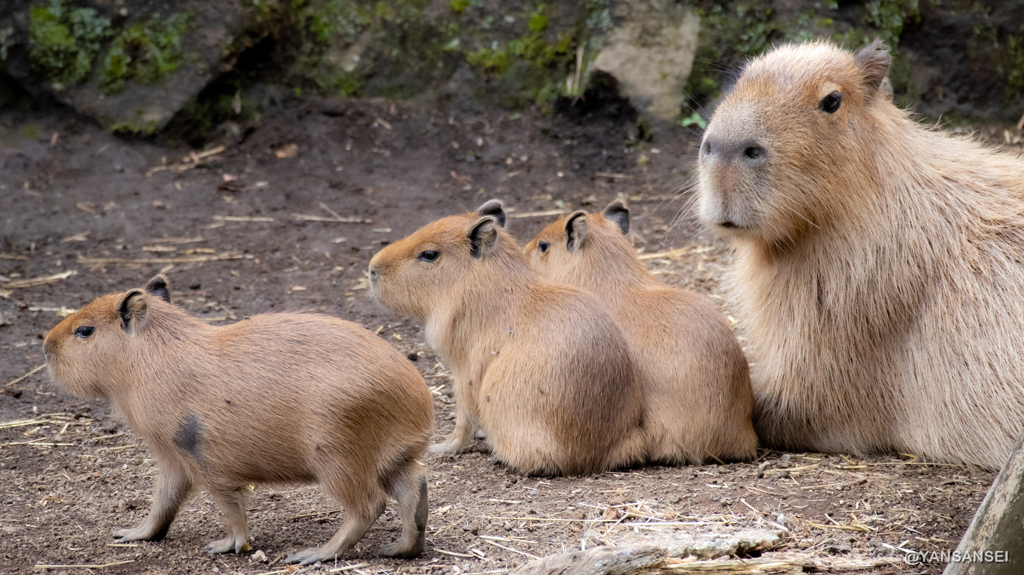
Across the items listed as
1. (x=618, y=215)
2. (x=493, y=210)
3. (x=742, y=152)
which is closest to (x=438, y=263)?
(x=493, y=210)

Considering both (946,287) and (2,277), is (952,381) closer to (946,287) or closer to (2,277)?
(946,287)

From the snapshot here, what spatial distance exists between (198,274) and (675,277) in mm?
3557

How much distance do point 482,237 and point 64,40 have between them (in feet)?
18.9

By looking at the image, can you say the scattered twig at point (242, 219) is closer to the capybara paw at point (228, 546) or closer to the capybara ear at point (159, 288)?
the capybara ear at point (159, 288)

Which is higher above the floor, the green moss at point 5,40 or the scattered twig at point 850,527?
the green moss at point 5,40

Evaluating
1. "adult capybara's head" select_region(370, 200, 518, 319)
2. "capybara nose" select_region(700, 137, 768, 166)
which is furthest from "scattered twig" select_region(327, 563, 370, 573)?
"capybara nose" select_region(700, 137, 768, 166)

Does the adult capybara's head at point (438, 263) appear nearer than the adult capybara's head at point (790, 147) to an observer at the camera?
No

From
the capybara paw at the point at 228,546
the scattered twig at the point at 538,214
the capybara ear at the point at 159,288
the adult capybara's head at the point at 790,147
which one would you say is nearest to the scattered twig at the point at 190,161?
the scattered twig at the point at 538,214

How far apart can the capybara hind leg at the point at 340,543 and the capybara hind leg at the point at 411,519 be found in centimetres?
12

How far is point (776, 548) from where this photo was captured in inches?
125

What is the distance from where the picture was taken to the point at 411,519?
320 centimetres

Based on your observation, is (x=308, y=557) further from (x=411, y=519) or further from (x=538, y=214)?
(x=538, y=214)

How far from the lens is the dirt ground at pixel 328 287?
3377 millimetres

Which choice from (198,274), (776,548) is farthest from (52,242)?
(776,548)
